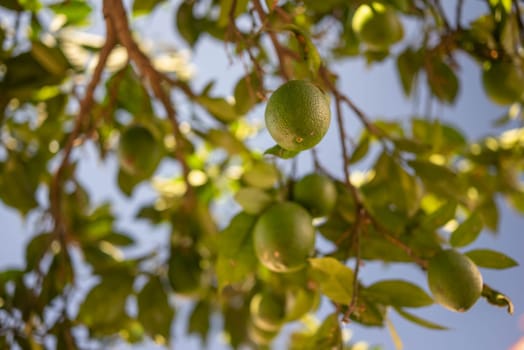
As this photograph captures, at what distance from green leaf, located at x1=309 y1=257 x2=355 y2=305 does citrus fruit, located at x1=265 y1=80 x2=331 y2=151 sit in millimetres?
265

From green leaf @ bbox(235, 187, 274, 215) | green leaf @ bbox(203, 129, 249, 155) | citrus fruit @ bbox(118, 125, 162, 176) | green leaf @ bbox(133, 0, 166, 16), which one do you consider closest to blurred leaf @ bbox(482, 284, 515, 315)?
green leaf @ bbox(235, 187, 274, 215)

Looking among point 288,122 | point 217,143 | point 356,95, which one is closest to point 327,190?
point 288,122

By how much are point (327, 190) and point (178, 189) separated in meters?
1.12

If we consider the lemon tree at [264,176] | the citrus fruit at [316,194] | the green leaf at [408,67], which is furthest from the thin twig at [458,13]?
the citrus fruit at [316,194]

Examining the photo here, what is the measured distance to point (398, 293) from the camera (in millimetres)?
897

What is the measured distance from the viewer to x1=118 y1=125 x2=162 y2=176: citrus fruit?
1.35 m

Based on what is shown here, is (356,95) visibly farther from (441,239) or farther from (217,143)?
(441,239)

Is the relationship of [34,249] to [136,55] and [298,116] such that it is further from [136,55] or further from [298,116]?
[298,116]

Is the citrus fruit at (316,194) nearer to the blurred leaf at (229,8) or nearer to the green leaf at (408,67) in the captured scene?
the blurred leaf at (229,8)

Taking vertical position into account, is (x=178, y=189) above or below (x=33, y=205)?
below

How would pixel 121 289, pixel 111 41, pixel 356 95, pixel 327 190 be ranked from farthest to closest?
1. pixel 356 95
2. pixel 121 289
3. pixel 111 41
4. pixel 327 190

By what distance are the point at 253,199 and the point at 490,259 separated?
1.31 ft

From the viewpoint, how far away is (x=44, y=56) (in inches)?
51.9

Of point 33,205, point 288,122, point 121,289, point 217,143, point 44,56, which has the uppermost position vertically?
point 288,122
